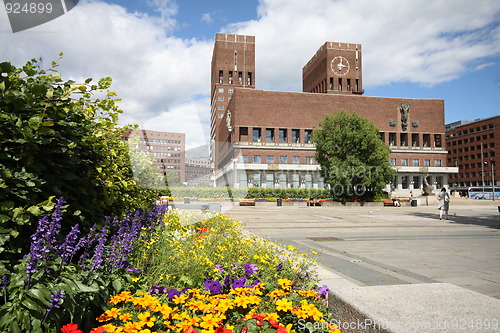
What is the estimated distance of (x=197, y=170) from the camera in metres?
6.52

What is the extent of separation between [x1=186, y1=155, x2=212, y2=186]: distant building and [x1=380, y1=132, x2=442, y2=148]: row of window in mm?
72092

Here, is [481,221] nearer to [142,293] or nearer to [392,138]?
[142,293]

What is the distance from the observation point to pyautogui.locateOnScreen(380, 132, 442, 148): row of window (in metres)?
72.9

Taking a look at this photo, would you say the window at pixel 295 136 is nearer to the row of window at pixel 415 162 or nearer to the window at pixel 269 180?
the window at pixel 269 180

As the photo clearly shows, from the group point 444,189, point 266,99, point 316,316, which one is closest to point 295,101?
point 266,99

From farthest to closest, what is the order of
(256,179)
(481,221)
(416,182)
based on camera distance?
(416,182) < (256,179) < (481,221)

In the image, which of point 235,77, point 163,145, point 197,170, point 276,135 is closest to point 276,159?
point 276,135

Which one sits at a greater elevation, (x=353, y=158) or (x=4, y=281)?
(x=353, y=158)

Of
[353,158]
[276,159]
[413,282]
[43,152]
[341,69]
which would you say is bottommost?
[413,282]

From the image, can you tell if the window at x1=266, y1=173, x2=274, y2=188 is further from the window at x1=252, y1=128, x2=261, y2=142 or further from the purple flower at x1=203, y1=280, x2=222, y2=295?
the purple flower at x1=203, y1=280, x2=222, y2=295

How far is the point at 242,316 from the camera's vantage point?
9.14 ft

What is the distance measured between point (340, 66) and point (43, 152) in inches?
3927

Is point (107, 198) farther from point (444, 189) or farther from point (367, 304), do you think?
point (444, 189)

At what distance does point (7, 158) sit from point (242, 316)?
7.58 ft
